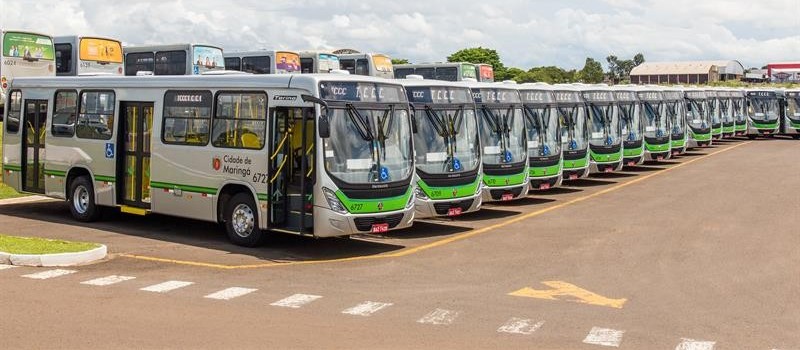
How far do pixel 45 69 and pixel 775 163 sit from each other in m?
26.2

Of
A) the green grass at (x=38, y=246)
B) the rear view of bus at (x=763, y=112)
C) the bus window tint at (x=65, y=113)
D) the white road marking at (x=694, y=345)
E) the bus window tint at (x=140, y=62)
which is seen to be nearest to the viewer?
the white road marking at (x=694, y=345)

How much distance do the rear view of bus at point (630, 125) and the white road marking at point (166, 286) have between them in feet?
62.8

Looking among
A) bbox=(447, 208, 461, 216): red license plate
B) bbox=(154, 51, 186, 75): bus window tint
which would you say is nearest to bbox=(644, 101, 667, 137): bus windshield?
bbox=(447, 208, 461, 216): red license plate

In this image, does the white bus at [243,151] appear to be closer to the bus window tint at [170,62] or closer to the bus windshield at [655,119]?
the bus window tint at [170,62]

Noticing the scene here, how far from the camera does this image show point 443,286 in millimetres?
11672

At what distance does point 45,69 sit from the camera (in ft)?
106

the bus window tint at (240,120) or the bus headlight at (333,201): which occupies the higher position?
the bus window tint at (240,120)

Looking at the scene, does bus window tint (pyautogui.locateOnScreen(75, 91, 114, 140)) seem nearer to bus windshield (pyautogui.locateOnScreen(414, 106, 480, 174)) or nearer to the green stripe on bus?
the green stripe on bus

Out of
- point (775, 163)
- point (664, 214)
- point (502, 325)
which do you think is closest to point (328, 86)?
point (502, 325)

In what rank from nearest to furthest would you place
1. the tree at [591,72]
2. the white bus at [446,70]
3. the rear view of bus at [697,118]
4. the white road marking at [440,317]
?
the white road marking at [440,317], the rear view of bus at [697,118], the white bus at [446,70], the tree at [591,72]

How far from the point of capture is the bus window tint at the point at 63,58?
33.5 m

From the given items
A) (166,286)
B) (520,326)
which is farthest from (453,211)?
(520,326)

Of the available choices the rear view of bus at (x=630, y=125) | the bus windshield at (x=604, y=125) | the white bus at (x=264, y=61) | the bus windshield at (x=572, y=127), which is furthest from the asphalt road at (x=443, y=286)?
the white bus at (x=264, y=61)

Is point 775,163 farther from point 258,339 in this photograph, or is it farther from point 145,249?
point 258,339
